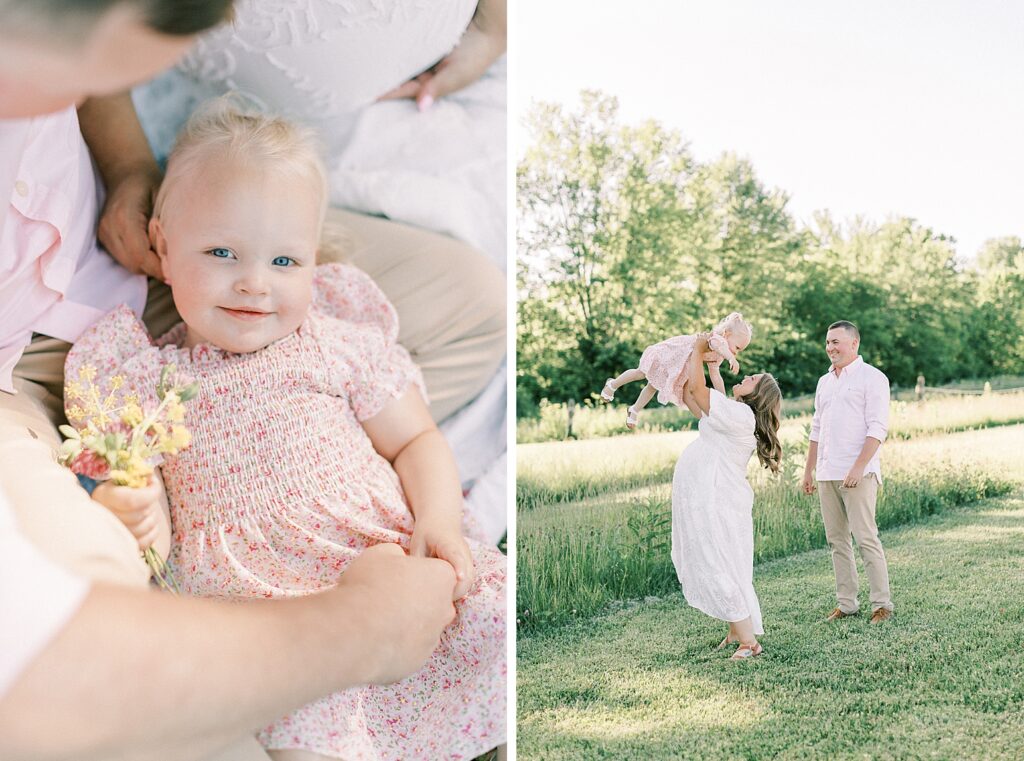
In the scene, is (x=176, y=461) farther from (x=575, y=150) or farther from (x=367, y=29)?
(x=575, y=150)

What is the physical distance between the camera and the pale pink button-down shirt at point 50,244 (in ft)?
5.43

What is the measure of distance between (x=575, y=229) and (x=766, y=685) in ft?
3.88

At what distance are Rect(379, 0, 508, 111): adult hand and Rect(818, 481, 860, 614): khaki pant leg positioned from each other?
1294 millimetres

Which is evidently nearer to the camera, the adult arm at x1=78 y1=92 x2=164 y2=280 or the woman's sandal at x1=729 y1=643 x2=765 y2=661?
the adult arm at x1=78 y1=92 x2=164 y2=280

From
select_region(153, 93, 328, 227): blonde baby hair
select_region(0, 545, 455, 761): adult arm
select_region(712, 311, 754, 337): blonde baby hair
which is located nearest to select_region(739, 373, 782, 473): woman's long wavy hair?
select_region(712, 311, 754, 337): blonde baby hair

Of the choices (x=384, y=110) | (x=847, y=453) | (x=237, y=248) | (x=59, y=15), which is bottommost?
(x=847, y=453)

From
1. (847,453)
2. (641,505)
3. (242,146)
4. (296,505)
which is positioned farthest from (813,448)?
(242,146)

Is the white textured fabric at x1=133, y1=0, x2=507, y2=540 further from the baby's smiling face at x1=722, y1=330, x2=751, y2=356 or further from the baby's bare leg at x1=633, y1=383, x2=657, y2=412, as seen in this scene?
the baby's smiling face at x1=722, y1=330, x2=751, y2=356

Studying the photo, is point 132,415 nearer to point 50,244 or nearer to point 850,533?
point 50,244

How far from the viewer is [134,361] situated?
184 centimetres

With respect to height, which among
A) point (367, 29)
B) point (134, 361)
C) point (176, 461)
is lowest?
point (176, 461)

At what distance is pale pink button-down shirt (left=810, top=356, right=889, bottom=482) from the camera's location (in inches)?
82.4

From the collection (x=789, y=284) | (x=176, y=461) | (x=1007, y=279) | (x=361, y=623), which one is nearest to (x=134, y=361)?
(x=176, y=461)

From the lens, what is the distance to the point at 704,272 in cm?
224
